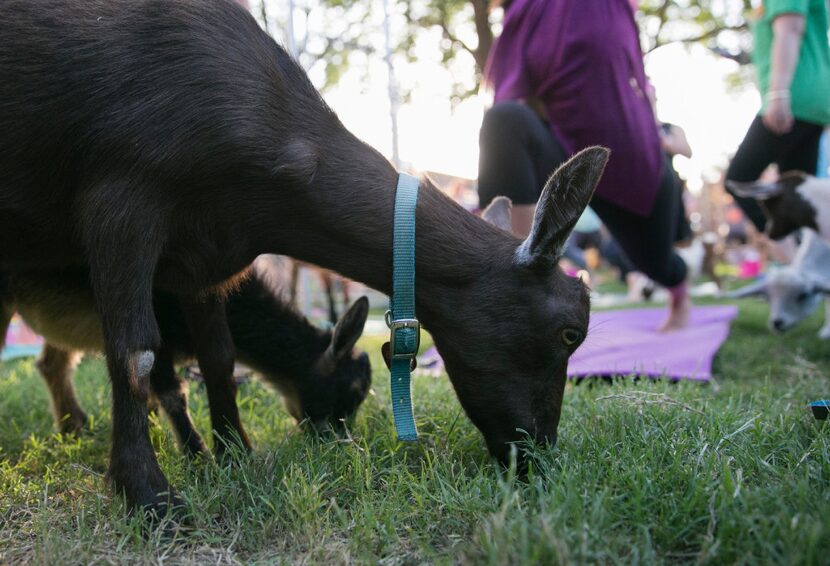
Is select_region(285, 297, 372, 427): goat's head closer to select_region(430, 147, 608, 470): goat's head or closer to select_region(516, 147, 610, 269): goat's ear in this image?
select_region(430, 147, 608, 470): goat's head

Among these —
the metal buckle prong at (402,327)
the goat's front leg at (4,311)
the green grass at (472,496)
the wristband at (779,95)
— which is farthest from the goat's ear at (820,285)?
the goat's front leg at (4,311)

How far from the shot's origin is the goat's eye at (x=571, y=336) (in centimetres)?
241

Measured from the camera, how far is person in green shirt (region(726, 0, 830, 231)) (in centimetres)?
477

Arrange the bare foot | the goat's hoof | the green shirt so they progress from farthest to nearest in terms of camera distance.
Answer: the bare foot
the green shirt
the goat's hoof

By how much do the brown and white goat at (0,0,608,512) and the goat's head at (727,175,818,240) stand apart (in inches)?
148

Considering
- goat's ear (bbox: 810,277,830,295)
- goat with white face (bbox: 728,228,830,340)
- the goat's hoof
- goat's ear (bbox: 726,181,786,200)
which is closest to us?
the goat's hoof

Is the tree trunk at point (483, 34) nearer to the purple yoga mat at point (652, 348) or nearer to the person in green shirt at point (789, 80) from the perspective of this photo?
the purple yoga mat at point (652, 348)

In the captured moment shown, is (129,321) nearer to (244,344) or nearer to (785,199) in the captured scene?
(244,344)

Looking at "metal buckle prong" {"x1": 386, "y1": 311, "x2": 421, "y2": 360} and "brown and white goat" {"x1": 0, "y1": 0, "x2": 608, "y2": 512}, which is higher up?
"brown and white goat" {"x1": 0, "y1": 0, "x2": 608, "y2": 512}

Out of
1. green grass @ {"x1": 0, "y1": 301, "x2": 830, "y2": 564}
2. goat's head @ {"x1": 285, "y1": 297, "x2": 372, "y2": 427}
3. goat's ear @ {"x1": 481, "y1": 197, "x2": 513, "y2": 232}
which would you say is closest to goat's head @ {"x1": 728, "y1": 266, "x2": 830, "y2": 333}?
green grass @ {"x1": 0, "y1": 301, "x2": 830, "y2": 564}

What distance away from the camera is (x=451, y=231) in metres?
2.46

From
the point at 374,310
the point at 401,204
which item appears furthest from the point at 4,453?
the point at 374,310

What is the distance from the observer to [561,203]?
89.0 inches

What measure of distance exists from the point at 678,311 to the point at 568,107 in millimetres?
2991
